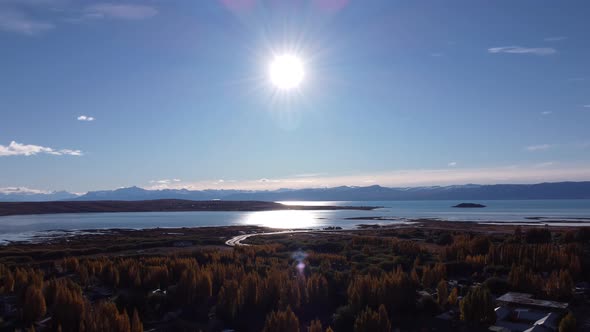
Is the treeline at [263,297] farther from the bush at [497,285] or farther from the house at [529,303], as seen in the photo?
the house at [529,303]

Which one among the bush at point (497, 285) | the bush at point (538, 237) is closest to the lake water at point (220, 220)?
the bush at point (538, 237)

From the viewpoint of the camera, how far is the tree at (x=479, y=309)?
9750 millimetres

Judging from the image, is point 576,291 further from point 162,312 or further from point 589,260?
point 162,312

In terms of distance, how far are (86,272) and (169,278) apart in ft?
12.1

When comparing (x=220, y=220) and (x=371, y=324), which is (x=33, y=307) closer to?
(x=371, y=324)

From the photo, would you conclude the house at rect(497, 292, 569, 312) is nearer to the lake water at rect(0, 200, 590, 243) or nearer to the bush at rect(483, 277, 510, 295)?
the bush at rect(483, 277, 510, 295)

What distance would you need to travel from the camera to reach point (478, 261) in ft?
58.3

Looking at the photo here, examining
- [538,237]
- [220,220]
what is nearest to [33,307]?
[538,237]

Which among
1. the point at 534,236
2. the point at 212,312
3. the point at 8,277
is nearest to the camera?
the point at 212,312

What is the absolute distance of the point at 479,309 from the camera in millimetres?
A: 9812

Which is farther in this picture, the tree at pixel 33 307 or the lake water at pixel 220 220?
the lake water at pixel 220 220

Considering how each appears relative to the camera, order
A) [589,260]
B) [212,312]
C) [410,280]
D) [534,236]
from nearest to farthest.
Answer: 1. [212,312]
2. [410,280]
3. [589,260]
4. [534,236]

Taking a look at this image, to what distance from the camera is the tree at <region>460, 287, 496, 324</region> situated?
9750 millimetres

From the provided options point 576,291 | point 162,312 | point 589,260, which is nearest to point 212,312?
point 162,312
